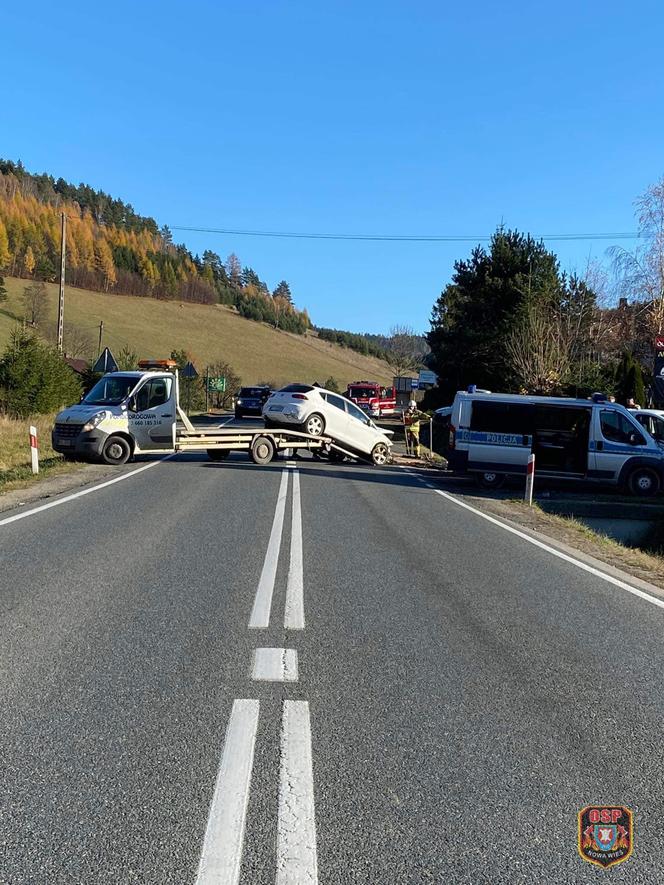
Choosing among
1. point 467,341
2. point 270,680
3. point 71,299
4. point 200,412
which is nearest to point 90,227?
point 71,299

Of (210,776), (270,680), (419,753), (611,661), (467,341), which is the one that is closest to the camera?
(210,776)

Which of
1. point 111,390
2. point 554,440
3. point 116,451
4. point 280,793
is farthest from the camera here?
point 111,390

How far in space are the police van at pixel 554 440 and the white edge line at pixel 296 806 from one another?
1522 cm

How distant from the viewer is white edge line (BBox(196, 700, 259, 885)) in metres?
2.88

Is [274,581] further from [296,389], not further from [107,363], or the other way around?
[107,363]

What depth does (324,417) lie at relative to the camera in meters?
22.9

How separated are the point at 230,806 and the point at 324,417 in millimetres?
19718

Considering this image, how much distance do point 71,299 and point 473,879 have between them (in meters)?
122

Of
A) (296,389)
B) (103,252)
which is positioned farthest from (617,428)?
(103,252)

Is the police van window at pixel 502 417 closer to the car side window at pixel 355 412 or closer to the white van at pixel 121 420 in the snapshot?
the car side window at pixel 355 412

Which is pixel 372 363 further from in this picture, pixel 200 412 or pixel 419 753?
pixel 419 753

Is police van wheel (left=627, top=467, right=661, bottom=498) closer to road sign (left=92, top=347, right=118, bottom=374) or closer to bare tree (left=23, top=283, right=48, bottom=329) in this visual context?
road sign (left=92, top=347, right=118, bottom=374)

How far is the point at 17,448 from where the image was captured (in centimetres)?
2192

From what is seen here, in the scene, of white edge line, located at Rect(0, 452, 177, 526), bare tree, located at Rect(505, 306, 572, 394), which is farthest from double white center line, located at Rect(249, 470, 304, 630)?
bare tree, located at Rect(505, 306, 572, 394)
